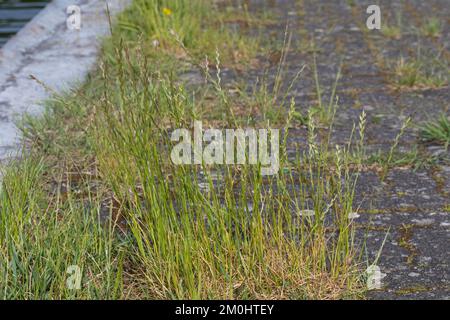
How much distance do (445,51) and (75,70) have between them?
2.23 meters

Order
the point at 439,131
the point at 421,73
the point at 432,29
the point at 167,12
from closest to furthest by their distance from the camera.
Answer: the point at 439,131 → the point at 421,73 → the point at 167,12 → the point at 432,29

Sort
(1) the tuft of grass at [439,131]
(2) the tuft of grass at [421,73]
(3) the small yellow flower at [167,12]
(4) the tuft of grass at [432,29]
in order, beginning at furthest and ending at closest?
(4) the tuft of grass at [432,29]
(3) the small yellow flower at [167,12]
(2) the tuft of grass at [421,73]
(1) the tuft of grass at [439,131]

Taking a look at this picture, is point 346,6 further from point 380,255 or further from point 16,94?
point 380,255

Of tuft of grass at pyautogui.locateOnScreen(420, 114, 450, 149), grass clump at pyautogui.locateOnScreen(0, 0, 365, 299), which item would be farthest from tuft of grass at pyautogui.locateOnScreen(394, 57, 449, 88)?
grass clump at pyautogui.locateOnScreen(0, 0, 365, 299)

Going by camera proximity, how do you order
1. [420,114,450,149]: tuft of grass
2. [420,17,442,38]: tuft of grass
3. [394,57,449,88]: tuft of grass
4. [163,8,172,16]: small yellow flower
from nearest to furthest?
[420,114,450,149]: tuft of grass < [394,57,449,88]: tuft of grass < [163,8,172,16]: small yellow flower < [420,17,442,38]: tuft of grass

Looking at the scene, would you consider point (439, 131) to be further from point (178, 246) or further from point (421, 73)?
point (178, 246)

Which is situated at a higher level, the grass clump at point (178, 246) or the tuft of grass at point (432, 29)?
the grass clump at point (178, 246)

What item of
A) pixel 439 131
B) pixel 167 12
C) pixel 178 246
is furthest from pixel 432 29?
pixel 178 246

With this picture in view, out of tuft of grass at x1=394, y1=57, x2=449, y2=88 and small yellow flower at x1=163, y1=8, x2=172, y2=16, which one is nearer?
tuft of grass at x1=394, y1=57, x2=449, y2=88

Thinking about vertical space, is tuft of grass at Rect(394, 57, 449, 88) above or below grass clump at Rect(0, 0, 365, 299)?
below

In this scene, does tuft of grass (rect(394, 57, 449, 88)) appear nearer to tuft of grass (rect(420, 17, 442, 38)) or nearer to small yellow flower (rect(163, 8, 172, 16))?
tuft of grass (rect(420, 17, 442, 38))

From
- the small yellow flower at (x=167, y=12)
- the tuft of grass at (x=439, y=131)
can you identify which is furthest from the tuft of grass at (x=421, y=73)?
the small yellow flower at (x=167, y=12)

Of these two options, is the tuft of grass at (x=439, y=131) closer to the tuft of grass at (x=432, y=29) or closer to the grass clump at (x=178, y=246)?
the grass clump at (x=178, y=246)

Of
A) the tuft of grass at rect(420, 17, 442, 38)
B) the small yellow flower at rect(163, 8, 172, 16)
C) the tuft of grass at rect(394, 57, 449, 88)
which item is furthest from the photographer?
the tuft of grass at rect(420, 17, 442, 38)
